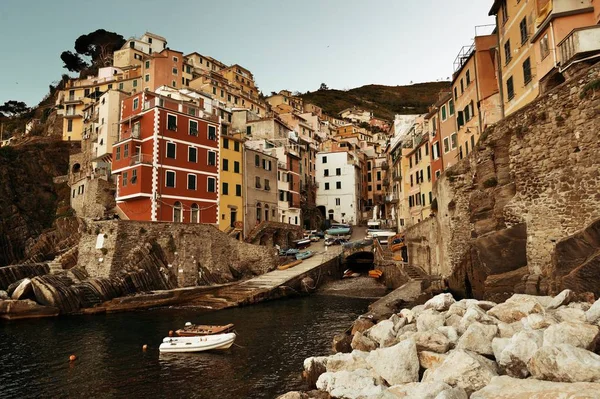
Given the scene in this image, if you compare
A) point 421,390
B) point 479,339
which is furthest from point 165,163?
point 421,390

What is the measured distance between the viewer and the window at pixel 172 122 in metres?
45.4

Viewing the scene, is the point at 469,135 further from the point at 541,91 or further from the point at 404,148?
the point at 404,148

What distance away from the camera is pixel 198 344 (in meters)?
21.1

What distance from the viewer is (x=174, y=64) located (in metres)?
86.9

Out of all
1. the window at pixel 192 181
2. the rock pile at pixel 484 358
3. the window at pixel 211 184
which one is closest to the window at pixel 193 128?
the window at pixel 192 181


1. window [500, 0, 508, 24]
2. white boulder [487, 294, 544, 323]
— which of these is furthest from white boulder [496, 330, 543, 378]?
window [500, 0, 508, 24]

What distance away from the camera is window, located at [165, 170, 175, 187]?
44.3 m

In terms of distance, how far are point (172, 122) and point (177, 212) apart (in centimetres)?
1057

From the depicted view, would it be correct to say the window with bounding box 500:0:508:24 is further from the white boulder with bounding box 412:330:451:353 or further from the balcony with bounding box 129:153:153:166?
the balcony with bounding box 129:153:153:166

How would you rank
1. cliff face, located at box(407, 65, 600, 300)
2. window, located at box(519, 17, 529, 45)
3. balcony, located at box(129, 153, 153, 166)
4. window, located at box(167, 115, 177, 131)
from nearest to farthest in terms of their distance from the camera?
cliff face, located at box(407, 65, 600, 300) → window, located at box(519, 17, 529, 45) → balcony, located at box(129, 153, 153, 166) → window, located at box(167, 115, 177, 131)

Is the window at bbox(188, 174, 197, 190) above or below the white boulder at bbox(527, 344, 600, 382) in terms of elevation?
above

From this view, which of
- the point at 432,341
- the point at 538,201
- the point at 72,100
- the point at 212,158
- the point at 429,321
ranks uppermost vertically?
the point at 72,100

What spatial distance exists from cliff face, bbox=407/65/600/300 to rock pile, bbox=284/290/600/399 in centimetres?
274

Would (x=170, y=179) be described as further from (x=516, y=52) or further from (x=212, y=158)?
(x=516, y=52)
